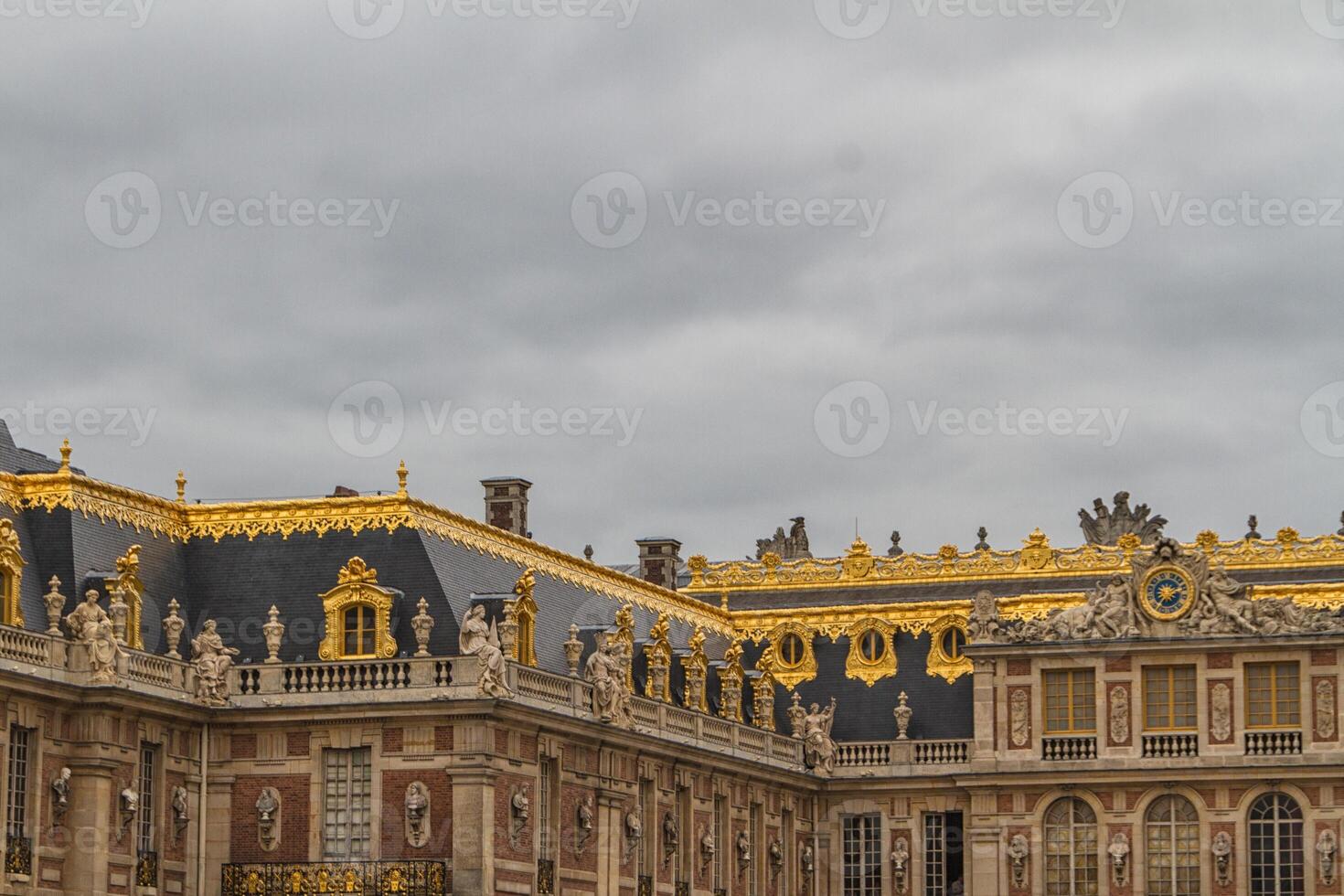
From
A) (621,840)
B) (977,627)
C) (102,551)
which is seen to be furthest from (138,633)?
(977,627)

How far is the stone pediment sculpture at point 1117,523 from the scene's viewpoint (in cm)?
7481

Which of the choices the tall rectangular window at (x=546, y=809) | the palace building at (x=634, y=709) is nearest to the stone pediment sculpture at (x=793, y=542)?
the palace building at (x=634, y=709)

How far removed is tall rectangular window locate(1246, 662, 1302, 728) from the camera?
67.0 meters

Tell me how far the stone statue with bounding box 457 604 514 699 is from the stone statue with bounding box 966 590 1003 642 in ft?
57.5

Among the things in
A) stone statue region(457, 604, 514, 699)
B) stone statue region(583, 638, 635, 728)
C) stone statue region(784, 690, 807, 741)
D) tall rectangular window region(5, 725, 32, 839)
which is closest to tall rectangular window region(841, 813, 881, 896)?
stone statue region(784, 690, 807, 741)

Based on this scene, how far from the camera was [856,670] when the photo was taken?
71875 millimetres

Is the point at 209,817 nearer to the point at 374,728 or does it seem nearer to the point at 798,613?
the point at 374,728

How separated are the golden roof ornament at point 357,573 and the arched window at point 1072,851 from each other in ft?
66.4

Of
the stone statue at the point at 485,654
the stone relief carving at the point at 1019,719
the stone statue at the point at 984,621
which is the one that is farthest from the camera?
the stone statue at the point at 984,621

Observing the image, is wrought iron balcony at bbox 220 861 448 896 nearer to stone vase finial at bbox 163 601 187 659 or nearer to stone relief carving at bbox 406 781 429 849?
stone relief carving at bbox 406 781 429 849

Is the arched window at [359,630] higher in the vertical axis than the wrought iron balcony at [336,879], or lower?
higher

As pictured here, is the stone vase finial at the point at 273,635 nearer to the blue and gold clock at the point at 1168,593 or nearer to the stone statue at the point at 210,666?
the stone statue at the point at 210,666

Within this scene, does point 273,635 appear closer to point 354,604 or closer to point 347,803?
point 354,604

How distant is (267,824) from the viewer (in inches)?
2151
